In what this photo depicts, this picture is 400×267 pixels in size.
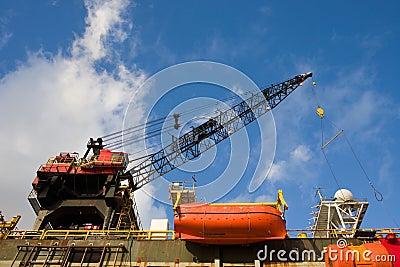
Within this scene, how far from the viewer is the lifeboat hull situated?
17781 mm

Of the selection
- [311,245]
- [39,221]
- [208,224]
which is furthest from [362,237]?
[39,221]

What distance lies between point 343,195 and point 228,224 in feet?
68.9

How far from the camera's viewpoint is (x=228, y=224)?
58.2 ft

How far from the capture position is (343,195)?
33.9 m

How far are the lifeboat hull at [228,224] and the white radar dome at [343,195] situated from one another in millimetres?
18326

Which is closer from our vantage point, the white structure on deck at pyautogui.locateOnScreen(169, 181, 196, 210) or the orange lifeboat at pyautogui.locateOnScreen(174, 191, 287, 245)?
the orange lifeboat at pyautogui.locateOnScreen(174, 191, 287, 245)

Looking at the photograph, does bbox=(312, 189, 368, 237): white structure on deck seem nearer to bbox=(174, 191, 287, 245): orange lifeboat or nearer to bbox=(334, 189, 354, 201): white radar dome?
bbox=(334, 189, 354, 201): white radar dome

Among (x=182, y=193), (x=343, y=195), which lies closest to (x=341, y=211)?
(x=343, y=195)

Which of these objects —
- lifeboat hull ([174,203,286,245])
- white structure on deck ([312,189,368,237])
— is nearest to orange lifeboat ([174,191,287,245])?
lifeboat hull ([174,203,286,245])

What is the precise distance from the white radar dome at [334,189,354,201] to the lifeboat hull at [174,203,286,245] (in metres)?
18.3

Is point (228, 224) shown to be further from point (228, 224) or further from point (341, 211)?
point (341, 211)

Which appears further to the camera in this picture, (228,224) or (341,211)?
(341,211)

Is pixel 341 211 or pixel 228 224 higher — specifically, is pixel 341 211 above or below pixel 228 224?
above

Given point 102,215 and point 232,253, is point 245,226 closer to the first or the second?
point 232,253
